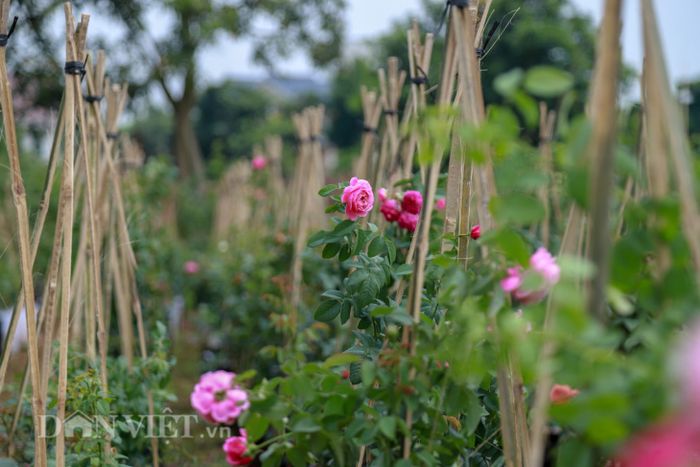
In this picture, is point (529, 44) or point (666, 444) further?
point (529, 44)

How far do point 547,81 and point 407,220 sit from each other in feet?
3.51

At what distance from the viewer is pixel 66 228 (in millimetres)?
1810

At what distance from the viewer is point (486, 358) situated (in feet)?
3.86

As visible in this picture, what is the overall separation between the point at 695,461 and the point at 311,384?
2.08ft

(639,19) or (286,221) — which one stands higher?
(639,19)

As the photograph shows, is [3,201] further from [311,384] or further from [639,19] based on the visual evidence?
[639,19]

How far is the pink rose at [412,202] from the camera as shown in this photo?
1.92 meters

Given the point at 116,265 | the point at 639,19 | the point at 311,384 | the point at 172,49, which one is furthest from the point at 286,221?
the point at 172,49

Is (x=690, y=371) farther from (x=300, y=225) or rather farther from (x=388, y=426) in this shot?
(x=300, y=225)

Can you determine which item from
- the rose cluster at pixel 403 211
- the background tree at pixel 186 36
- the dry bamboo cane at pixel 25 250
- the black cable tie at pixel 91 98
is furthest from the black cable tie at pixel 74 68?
the background tree at pixel 186 36

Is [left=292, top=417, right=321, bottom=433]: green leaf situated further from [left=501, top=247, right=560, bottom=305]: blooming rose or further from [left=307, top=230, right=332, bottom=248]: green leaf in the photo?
[left=307, top=230, right=332, bottom=248]: green leaf

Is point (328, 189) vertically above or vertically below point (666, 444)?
above

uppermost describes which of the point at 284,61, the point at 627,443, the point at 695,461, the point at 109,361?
the point at 284,61

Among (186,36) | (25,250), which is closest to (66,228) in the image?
(25,250)
